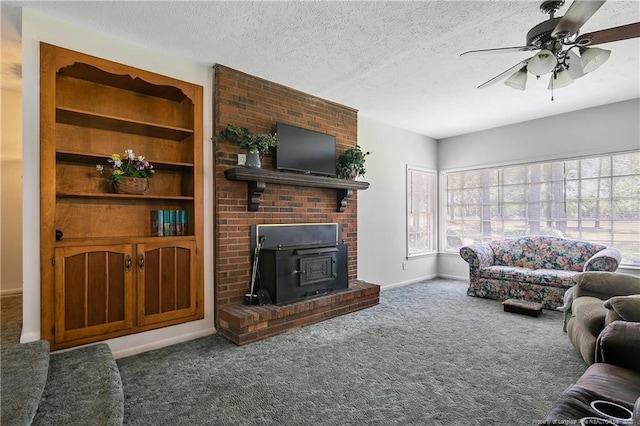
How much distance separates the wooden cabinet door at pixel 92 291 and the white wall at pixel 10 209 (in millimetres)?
2595

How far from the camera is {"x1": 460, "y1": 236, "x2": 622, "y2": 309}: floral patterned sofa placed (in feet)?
13.4

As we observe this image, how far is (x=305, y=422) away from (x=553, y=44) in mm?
2802

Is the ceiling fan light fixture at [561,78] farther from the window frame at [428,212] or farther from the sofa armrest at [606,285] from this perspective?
the window frame at [428,212]

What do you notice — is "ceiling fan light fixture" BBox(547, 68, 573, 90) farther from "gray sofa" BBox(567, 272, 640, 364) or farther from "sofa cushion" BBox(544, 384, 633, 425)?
"sofa cushion" BBox(544, 384, 633, 425)

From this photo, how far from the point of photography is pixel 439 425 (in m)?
1.84

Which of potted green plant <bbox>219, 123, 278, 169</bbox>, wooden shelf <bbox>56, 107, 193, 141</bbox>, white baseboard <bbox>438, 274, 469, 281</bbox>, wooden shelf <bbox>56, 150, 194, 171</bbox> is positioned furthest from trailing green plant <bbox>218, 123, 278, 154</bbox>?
white baseboard <bbox>438, 274, 469, 281</bbox>

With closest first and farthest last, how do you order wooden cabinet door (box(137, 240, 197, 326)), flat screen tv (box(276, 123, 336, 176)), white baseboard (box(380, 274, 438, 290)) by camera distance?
wooden cabinet door (box(137, 240, 197, 326)) < flat screen tv (box(276, 123, 336, 176)) < white baseboard (box(380, 274, 438, 290))

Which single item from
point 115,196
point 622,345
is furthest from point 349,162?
point 622,345

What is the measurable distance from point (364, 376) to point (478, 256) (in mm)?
3168

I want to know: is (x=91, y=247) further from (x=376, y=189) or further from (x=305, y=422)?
(x=376, y=189)

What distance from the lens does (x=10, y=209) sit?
14.0 feet

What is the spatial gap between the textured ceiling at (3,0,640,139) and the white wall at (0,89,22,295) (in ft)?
8.49

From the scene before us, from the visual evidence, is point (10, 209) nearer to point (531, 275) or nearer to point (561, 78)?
point (561, 78)

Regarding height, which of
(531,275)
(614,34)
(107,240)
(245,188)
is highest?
(614,34)
